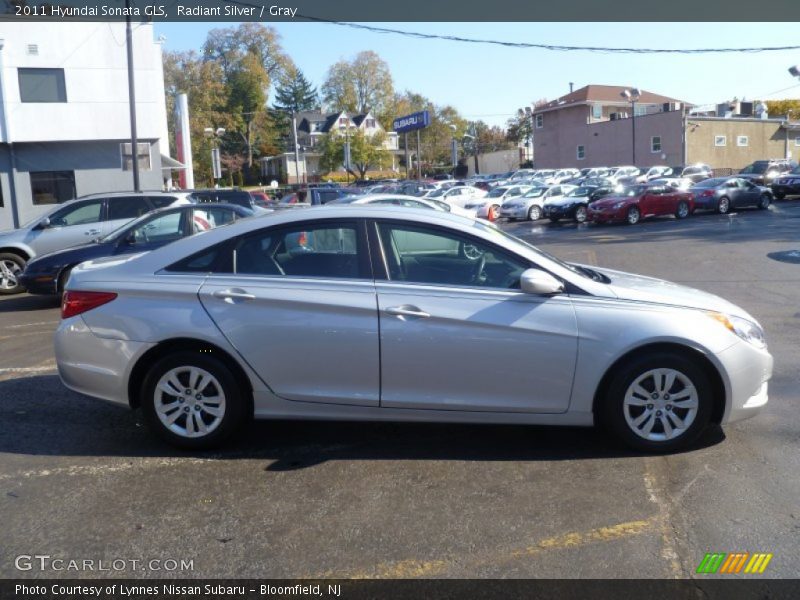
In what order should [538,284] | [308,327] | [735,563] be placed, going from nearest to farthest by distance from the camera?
[735,563]
[538,284]
[308,327]

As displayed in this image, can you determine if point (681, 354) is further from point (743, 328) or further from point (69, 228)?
point (69, 228)

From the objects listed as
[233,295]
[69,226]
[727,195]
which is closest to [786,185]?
[727,195]

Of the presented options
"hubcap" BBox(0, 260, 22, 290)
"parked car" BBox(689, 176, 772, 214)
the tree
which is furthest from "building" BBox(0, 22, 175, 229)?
the tree

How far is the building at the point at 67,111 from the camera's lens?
80.0 ft

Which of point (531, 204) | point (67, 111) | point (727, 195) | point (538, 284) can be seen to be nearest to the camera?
point (538, 284)

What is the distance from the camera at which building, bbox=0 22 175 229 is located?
2439 centimetres

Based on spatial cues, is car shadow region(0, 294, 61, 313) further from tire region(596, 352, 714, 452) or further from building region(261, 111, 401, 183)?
building region(261, 111, 401, 183)

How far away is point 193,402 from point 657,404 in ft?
10.0

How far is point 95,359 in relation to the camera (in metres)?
5.12

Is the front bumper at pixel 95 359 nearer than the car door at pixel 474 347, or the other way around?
the car door at pixel 474 347

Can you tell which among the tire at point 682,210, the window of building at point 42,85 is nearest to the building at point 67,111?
the window of building at point 42,85

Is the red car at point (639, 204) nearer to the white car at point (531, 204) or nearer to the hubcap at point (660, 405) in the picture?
the white car at point (531, 204)
